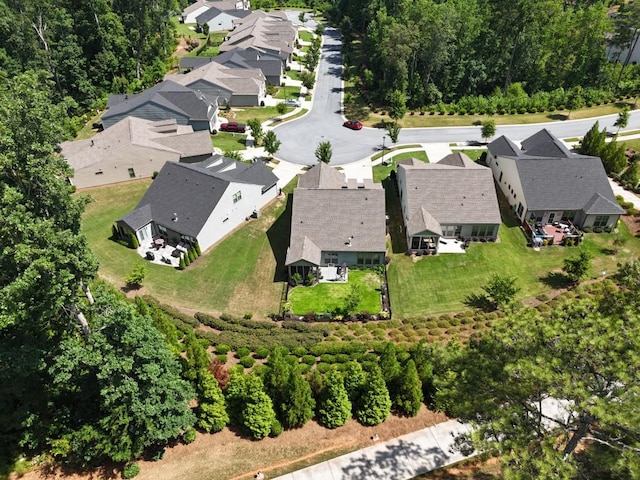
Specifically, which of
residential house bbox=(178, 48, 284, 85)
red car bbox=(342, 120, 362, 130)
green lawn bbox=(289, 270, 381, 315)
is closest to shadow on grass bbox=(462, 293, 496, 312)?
green lawn bbox=(289, 270, 381, 315)

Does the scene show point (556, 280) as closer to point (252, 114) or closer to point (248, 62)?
point (252, 114)

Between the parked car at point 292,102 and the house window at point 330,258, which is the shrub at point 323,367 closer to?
the house window at point 330,258

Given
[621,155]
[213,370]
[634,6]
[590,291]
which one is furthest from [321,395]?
[634,6]

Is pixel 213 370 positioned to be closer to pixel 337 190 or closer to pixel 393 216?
pixel 337 190

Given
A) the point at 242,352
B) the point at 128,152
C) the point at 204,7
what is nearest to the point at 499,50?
the point at 128,152

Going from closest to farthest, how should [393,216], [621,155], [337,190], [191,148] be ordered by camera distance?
[337,190]
[393,216]
[621,155]
[191,148]

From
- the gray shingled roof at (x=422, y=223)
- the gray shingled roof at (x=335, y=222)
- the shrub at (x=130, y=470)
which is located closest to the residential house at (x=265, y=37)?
the gray shingled roof at (x=335, y=222)
